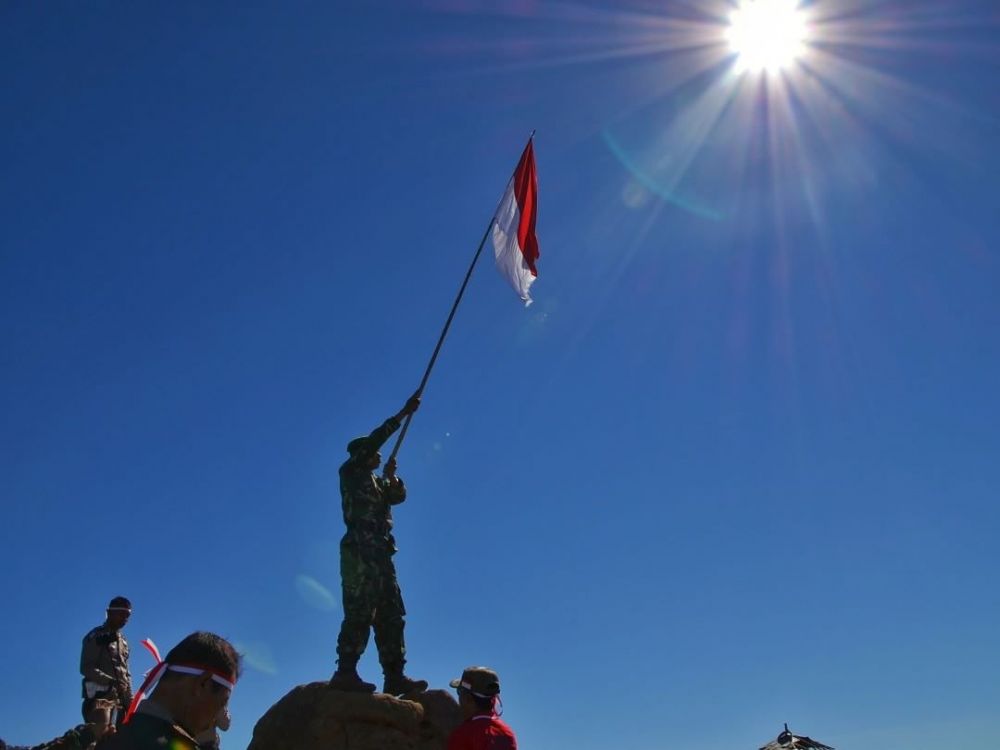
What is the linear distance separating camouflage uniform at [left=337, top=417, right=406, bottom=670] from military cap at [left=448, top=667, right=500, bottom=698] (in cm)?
486

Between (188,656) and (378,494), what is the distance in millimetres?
7823

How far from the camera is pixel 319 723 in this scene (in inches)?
366

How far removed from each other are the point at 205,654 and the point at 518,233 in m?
11.3

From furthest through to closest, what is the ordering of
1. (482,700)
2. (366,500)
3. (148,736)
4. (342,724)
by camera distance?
(366,500) → (342,724) → (482,700) → (148,736)

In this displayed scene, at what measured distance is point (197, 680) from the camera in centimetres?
332

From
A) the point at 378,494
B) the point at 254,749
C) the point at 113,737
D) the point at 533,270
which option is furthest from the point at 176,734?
the point at 533,270

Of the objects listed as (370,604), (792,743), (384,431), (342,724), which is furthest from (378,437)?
(792,743)

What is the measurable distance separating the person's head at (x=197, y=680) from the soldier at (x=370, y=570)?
7.05 meters

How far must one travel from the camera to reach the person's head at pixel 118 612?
9586 mm

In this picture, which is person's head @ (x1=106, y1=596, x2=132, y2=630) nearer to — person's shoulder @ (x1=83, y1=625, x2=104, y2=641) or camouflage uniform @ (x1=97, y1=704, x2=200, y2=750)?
person's shoulder @ (x1=83, y1=625, x2=104, y2=641)

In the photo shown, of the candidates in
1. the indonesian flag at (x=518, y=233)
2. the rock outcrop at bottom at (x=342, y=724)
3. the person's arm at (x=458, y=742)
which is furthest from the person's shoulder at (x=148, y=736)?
the indonesian flag at (x=518, y=233)

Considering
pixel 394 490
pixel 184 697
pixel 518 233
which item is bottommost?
pixel 184 697

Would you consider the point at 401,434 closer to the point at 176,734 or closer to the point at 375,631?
the point at 375,631

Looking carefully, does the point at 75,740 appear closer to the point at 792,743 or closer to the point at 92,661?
the point at 92,661
